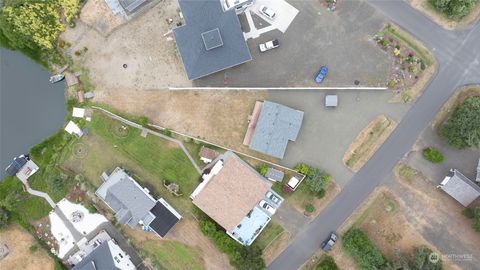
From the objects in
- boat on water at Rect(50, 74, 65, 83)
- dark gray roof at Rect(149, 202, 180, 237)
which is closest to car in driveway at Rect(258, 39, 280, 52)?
dark gray roof at Rect(149, 202, 180, 237)

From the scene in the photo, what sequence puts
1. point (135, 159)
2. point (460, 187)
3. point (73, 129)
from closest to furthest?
point (460, 187), point (135, 159), point (73, 129)

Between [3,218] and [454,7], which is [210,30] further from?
[3,218]

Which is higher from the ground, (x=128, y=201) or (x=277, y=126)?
(x=277, y=126)

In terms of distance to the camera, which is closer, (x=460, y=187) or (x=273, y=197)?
(x=460, y=187)

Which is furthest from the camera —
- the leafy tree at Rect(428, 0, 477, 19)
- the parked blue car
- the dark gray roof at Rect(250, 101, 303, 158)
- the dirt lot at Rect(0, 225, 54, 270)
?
the dirt lot at Rect(0, 225, 54, 270)

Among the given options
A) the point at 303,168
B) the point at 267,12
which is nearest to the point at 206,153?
the point at 303,168

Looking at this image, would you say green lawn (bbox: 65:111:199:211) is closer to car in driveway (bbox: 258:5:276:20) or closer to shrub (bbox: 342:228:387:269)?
car in driveway (bbox: 258:5:276:20)

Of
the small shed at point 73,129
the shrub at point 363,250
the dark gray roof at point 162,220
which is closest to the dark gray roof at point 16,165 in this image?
the small shed at point 73,129
